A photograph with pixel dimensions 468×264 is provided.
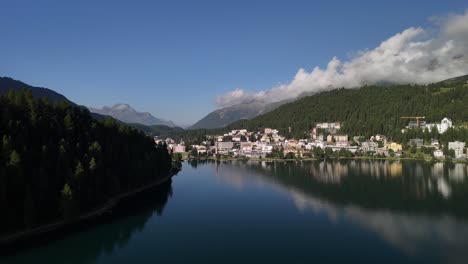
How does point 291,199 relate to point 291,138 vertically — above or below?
below

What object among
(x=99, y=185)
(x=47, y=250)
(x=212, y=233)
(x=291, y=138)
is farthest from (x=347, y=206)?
(x=291, y=138)

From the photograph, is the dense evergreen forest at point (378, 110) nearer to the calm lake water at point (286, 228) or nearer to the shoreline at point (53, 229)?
the calm lake water at point (286, 228)

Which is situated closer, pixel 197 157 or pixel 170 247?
pixel 170 247

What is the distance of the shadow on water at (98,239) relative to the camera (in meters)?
17.1

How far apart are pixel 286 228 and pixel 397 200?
40.9ft

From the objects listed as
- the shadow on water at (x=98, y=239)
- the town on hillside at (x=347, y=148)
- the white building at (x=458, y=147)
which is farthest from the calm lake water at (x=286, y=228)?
the town on hillside at (x=347, y=148)

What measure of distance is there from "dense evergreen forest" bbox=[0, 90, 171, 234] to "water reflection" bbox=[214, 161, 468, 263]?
1457cm

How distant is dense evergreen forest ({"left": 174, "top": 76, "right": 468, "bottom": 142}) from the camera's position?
87375 millimetres

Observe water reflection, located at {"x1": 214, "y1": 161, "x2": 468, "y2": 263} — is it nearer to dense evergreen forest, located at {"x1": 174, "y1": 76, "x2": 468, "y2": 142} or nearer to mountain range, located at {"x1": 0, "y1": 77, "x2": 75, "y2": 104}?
dense evergreen forest, located at {"x1": 174, "y1": 76, "x2": 468, "y2": 142}

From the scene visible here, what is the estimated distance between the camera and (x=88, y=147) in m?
27.5

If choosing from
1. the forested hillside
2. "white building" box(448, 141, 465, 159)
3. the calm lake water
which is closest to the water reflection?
the calm lake water

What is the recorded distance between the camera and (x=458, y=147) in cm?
6569

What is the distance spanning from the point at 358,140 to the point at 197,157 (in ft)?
120

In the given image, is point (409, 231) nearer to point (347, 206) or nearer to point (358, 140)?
point (347, 206)
